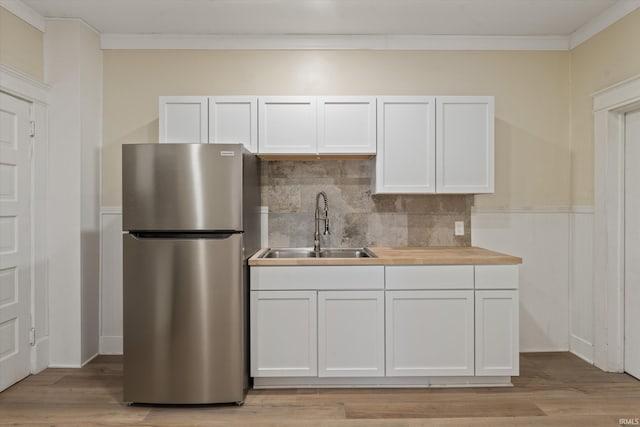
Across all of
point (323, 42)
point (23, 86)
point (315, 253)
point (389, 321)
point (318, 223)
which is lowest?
point (389, 321)

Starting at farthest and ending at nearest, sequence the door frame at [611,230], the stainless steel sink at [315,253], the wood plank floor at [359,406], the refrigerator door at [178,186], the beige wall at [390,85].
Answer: the beige wall at [390,85], the stainless steel sink at [315,253], the door frame at [611,230], the refrigerator door at [178,186], the wood plank floor at [359,406]

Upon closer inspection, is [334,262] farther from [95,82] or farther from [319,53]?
[95,82]

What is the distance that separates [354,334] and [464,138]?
162cm

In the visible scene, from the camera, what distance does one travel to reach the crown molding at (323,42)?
11.6ft

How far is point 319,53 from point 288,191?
1.15m

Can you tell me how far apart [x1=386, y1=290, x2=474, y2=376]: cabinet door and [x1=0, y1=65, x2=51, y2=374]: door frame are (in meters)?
2.52

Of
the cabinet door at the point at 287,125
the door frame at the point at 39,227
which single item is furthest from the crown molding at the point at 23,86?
the cabinet door at the point at 287,125

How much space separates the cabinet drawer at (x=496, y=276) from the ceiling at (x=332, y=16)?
5.87ft

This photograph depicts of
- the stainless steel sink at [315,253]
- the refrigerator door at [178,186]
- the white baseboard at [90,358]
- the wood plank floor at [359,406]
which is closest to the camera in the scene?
Result: the wood plank floor at [359,406]

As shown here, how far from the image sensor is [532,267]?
143 inches

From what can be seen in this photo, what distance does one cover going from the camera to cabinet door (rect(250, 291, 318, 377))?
2.87 meters

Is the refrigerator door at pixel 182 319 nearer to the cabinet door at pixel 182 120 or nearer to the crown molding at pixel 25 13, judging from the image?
the cabinet door at pixel 182 120

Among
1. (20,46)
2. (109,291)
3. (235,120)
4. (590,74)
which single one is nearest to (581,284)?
(590,74)

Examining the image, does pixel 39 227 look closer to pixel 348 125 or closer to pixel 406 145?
pixel 348 125
